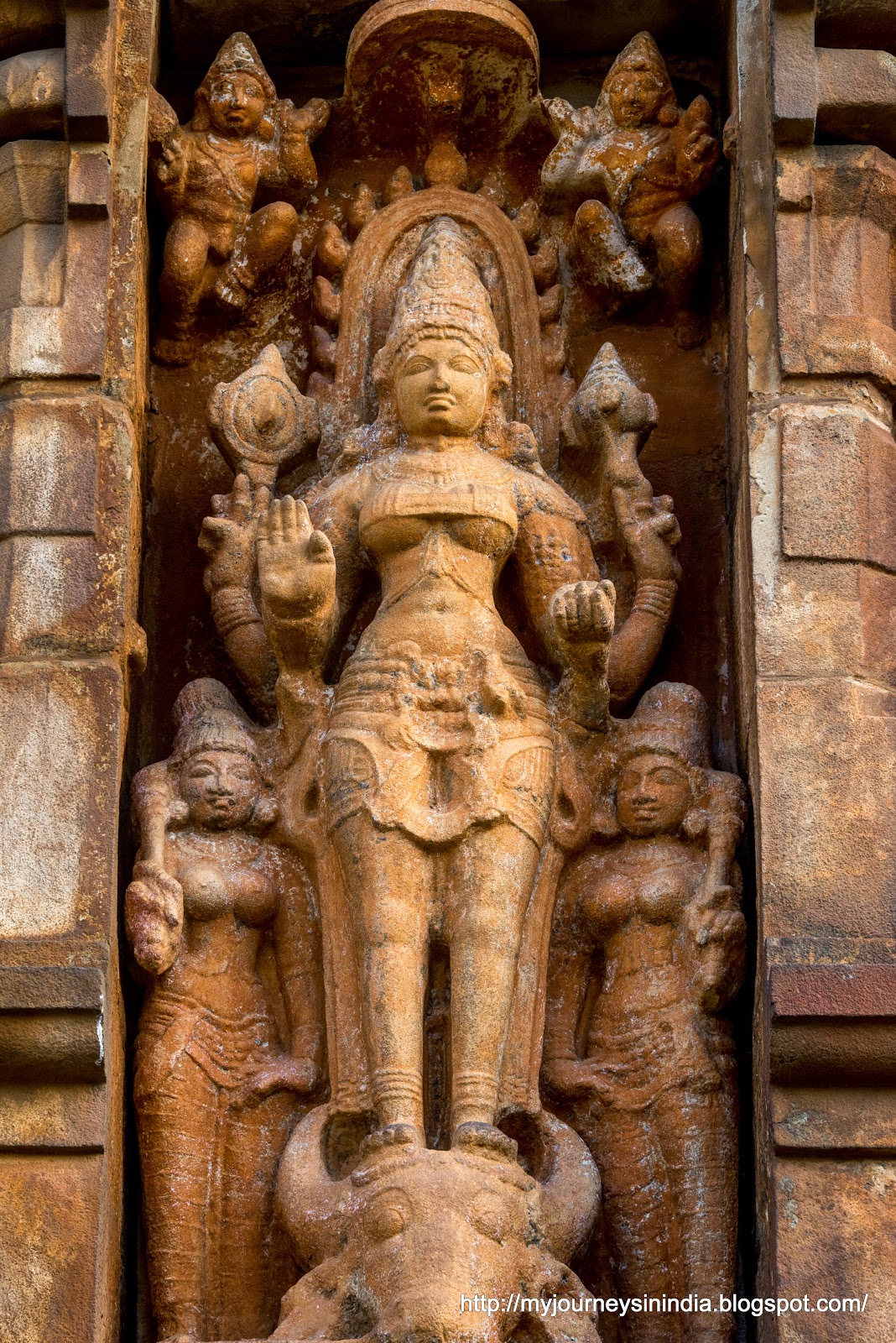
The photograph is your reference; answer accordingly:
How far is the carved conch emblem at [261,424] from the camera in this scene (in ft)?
27.1

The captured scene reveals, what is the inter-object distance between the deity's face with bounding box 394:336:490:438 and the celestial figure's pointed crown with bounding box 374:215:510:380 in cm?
5

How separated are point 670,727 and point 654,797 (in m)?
0.25

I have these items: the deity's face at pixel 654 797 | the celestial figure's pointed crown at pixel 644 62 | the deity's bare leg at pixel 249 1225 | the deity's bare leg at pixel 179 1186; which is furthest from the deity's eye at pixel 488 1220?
the celestial figure's pointed crown at pixel 644 62

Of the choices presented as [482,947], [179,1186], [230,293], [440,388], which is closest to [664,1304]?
[482,947]

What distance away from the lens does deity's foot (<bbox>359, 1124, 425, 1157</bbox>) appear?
696 centimetres

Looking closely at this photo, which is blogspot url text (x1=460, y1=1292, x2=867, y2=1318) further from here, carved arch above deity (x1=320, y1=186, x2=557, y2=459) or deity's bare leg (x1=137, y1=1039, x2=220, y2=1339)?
carved arch above deity (x1=320, y1=186, x2=557, y2=459)

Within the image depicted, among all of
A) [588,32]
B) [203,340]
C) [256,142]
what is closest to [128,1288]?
[203,340]

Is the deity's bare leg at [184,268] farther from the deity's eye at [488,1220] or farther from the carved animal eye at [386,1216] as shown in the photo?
the deity's eye at [488,1220]

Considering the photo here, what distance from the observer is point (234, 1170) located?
7312 mm

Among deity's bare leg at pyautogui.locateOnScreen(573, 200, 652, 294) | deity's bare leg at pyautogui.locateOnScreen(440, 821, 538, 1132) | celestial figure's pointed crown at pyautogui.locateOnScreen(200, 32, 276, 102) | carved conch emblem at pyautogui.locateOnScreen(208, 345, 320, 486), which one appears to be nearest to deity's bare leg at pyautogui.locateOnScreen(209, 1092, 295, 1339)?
deity's bare leg at pyautogui.locateOnScreen(440, 821, 538, 1132)

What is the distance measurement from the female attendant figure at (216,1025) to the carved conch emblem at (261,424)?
95cm

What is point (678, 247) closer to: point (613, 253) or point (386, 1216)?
point (613, 253)

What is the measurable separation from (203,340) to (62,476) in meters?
1.26

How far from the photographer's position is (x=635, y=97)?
8680 mm
